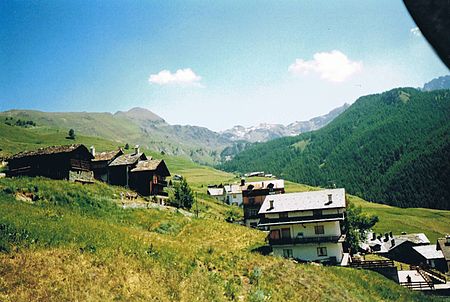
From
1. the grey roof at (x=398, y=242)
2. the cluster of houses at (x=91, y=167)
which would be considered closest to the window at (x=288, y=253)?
the cluster of houses at (x=91, y=167)

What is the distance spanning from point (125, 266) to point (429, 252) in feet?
284

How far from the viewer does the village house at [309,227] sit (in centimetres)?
5350

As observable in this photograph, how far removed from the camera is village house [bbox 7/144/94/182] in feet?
184

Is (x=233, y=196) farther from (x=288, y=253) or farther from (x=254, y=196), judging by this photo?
(x=288, y=253)

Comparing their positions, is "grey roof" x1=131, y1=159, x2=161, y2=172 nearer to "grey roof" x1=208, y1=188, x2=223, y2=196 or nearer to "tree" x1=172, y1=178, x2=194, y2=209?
"tree" x1=172, y1=178, x2=194, y2=209

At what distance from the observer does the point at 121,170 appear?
6712cm

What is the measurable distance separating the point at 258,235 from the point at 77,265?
1680 inches

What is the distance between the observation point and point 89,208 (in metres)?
43.3

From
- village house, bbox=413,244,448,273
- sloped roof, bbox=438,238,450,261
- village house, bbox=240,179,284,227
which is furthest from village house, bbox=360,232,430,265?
village house, bbox=240,179,284,227

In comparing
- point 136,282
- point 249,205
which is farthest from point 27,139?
point 136,282

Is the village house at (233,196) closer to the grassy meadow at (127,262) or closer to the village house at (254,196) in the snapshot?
the village house at (254,196)

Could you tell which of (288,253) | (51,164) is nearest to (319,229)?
(288,253)

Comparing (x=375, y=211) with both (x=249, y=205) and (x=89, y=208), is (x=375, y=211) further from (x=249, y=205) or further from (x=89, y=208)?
(x=89, y=208)

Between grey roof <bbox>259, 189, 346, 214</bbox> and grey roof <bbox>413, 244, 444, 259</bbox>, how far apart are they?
1665 inches
